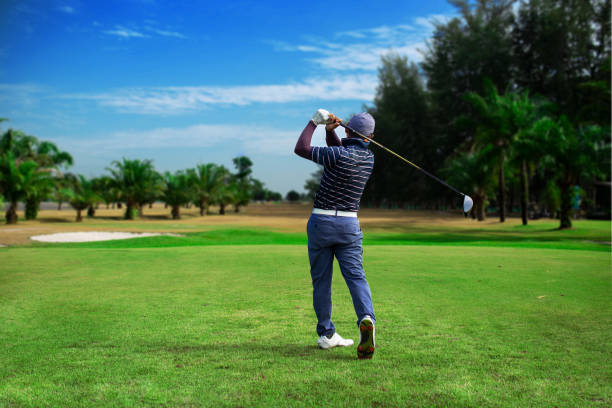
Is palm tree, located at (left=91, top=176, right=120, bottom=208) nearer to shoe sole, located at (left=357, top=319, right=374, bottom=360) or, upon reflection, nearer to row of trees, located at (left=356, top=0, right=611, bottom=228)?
row of trees, located at (left=356, top=0, right=611, bottom=228)

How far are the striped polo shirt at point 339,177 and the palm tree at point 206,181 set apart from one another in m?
51.9

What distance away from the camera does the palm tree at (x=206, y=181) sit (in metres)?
56.1

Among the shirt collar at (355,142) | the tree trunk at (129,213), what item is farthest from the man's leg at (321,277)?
the tree trunk at (129,213)

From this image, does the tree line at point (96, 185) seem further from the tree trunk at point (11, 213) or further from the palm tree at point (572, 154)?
the palm tree at point (572, 154)

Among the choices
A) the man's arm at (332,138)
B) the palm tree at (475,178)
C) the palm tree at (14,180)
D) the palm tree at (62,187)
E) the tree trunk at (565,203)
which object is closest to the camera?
the man's arm at (332,138)

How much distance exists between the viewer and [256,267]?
37.2 feet

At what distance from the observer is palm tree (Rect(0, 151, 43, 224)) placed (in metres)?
32.9

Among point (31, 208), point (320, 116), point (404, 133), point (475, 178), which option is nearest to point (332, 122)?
point (320, 116)

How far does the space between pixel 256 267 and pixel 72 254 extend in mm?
6498

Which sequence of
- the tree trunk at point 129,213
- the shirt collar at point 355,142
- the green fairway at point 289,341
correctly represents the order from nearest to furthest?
the green fairway at point 289,341 → the shirt collar at point 355,142 → the tree trunk at point 129,213

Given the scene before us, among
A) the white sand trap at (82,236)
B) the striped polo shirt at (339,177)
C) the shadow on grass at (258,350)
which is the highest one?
the striped polo shirt at (339,177)

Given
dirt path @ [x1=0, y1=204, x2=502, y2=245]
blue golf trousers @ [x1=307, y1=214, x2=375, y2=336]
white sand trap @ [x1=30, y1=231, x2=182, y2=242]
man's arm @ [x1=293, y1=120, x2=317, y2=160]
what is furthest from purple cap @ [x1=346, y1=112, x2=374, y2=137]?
white sand trap @ [x1=30, y1=231, x2=182, y2=242]

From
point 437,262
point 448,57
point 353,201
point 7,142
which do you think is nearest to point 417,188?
point 448,57

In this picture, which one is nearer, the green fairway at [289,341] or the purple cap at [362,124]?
the green fairway at [289,341]
